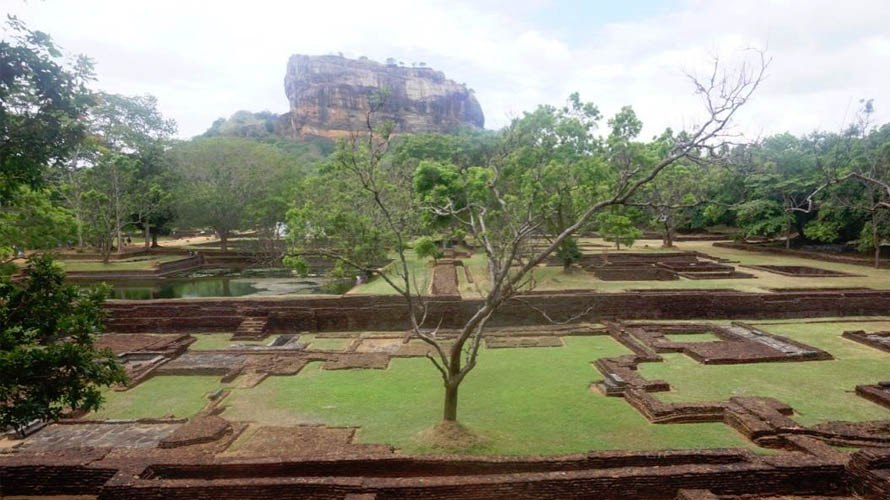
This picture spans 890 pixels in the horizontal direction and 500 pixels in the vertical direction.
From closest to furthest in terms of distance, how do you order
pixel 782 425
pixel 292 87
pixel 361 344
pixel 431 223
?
pixel 782 425 < pixel 361 344 < pixel 431 223 < pixel 292 87

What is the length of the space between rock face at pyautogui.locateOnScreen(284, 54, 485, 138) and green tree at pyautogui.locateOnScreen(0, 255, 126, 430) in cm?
7709

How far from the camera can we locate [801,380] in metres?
10.5

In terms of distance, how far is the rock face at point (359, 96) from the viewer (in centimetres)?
8838

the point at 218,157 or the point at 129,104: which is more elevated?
Answer: the point at 129,104

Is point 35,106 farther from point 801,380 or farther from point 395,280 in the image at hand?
point 395,280

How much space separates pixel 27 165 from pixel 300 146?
74.5 m

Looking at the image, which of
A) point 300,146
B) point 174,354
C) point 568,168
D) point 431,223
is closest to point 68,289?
point 174,354

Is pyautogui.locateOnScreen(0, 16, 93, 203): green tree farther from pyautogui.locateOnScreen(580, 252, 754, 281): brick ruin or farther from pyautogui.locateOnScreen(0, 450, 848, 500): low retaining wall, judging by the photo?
pyautogui.locateOnScreen(580, 252, 754, 281): brick ruin

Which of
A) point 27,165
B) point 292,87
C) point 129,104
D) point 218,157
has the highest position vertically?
point 292,87

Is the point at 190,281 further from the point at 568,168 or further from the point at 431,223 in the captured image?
the point at 568,168

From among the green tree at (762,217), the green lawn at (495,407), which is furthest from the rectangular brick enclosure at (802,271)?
the green lawn at (495,407)

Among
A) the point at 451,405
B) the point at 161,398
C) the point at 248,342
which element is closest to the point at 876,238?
the point at 451,405

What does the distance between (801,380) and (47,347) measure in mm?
12087

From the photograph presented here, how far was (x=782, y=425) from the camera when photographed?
7816mm
